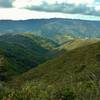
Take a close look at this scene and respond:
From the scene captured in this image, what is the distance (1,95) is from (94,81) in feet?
233

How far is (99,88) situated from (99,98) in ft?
19.9

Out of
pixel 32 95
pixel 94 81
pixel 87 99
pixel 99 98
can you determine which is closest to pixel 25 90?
pixel 32 95

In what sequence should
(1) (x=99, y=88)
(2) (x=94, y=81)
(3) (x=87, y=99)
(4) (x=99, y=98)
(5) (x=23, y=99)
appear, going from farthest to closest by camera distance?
(5) (x=23, y=99) → (3) (x=87, y=99) → (4) (x=99, y=98) → (1) (x=99, y=88) → (2) (x=94, y=81)

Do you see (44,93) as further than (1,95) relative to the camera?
No

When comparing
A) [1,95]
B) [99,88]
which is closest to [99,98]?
[99,88]

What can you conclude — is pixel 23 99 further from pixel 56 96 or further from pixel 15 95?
pixel 56 96

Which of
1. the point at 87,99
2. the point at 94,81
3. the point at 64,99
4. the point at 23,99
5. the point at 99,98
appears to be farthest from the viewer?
the point at 64,99

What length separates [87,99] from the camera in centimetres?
5991

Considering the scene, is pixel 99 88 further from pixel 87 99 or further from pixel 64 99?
pixel 64 99

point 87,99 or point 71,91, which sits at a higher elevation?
point 87,99

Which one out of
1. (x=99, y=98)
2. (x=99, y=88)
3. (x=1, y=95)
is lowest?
(x=1, y=95)

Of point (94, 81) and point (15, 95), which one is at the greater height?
point (94, 81)

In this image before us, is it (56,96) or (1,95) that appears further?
(1,95)

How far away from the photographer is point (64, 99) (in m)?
103
